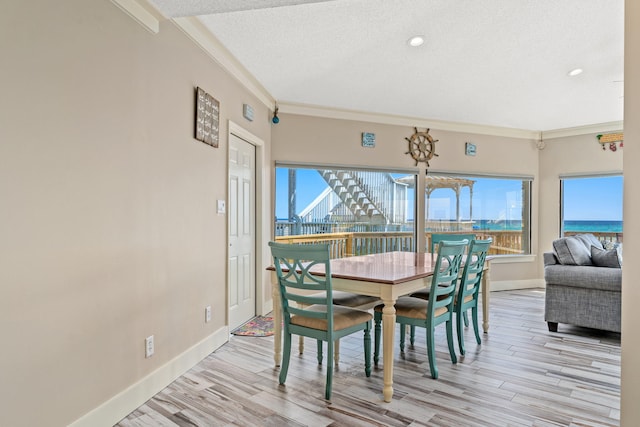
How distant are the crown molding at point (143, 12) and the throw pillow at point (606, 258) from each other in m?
4.27

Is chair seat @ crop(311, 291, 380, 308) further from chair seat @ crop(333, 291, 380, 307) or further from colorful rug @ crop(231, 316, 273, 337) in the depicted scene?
colorful rug @ crop(231, 316, 273, 337)

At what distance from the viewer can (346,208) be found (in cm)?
513

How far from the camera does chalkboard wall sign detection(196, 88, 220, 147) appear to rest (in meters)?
2.88

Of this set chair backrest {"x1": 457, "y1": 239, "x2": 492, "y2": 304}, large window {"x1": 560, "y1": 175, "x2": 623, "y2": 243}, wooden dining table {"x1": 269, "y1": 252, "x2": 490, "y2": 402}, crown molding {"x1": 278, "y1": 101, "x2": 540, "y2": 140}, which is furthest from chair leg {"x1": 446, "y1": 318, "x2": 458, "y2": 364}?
large window {"x1": 560, "y1": 175, "x2": 623, "y2": 243}

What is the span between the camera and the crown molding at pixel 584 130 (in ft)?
18.1

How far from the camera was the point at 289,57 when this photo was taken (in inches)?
132

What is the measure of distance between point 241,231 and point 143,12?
86.0 inches

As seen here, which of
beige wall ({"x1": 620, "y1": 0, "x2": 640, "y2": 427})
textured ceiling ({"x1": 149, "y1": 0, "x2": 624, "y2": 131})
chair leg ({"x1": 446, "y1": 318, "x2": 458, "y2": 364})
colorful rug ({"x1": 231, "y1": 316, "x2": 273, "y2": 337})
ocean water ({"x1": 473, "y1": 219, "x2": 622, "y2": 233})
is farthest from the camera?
ocean water ({"x1": 473, "y1": 219, "x2": 622, "y2": 233})

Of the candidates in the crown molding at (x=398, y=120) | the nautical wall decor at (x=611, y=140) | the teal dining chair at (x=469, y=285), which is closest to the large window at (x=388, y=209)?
the crown molding at (x=398, y=120)

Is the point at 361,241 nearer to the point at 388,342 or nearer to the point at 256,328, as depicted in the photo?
the point at 256,328

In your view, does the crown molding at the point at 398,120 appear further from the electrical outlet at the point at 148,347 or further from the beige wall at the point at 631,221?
the beige wall at the point at 631,221

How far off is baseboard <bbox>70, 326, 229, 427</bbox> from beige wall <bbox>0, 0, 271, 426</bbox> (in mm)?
42

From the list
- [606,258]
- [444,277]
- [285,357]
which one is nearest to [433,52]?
[444,277]

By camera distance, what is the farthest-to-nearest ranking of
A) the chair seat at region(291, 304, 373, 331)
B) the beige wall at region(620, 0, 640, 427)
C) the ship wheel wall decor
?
1. the ship wheel wall decor
2. the chair seat at region(291, 304, 373, 331)
3. the beige wall at region(620, 0, 640, 427)
